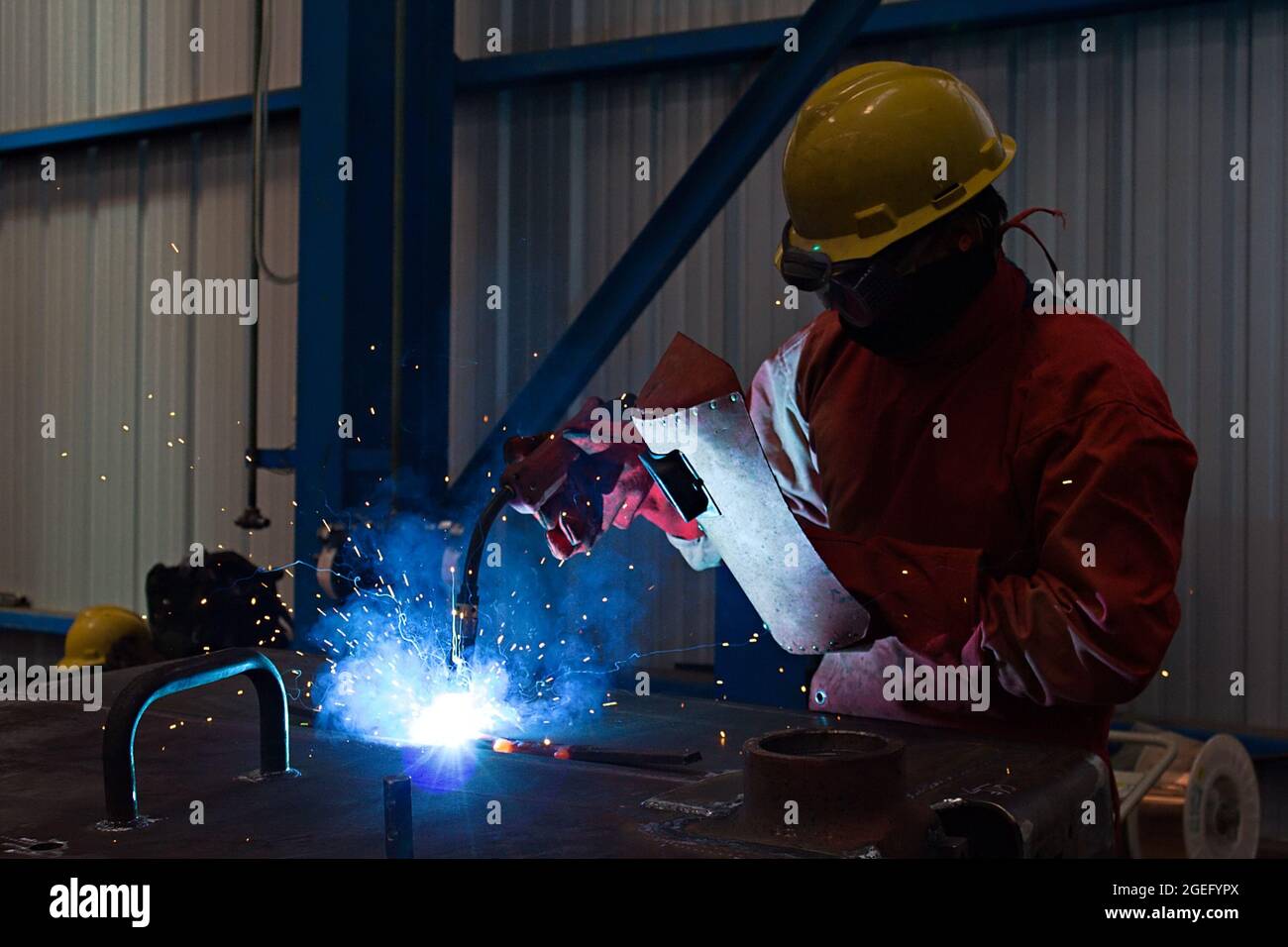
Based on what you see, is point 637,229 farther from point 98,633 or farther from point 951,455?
point 951,455

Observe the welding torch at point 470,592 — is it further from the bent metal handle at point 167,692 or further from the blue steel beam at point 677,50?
the blue steel beam at point 677,50

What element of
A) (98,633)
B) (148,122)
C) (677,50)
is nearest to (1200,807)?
(677,50)

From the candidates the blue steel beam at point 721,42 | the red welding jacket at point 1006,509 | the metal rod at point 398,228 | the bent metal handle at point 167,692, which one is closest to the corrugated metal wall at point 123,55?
the blue steel beam at point 721,42

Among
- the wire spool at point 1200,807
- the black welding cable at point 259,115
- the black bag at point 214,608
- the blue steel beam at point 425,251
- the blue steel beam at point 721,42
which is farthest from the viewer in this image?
the black bag at point 214,608

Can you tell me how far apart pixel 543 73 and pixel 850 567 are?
11.7ft

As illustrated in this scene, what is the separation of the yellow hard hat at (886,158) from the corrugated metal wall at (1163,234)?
225 centimetres

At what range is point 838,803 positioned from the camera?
1.26 meters

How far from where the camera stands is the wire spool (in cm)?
304

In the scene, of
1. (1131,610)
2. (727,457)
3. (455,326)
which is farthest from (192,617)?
(1131,610)

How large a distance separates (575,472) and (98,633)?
406 cm

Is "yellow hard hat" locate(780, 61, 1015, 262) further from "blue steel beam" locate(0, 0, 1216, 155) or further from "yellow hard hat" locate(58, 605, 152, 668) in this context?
"yellow hard hat" locate(58, 605, 152, 668)

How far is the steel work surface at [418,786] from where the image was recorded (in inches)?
51.1

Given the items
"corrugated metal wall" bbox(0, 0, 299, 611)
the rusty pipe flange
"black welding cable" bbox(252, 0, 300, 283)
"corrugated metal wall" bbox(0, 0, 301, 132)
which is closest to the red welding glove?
the rusty pipe flange

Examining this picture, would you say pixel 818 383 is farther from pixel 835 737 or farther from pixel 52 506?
pixel 52 506
